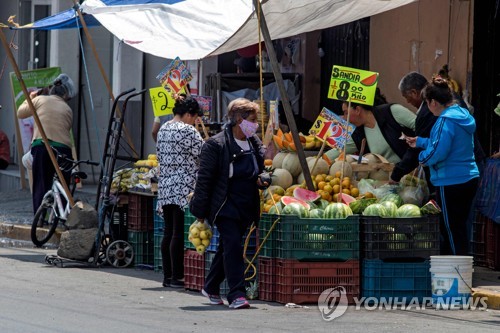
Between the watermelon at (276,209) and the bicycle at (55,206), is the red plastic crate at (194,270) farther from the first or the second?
the bicycle at (55,206)

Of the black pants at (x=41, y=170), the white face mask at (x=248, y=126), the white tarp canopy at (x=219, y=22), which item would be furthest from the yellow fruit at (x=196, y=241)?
A: the black pants at (x=41, y=170)

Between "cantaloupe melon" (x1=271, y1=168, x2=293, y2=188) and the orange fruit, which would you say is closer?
the orange fruit

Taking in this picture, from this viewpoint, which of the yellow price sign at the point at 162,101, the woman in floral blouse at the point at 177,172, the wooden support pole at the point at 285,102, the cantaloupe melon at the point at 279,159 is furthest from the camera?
the yellow price sign at the point at 162,101

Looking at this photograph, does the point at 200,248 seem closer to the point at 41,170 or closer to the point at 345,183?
the point at 345,183

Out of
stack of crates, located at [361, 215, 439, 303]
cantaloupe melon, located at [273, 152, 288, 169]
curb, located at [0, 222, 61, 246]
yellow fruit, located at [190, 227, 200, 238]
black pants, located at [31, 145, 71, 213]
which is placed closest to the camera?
stack of crates, located at [361, 215, 439, 303]

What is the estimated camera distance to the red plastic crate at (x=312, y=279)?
10.1 meters

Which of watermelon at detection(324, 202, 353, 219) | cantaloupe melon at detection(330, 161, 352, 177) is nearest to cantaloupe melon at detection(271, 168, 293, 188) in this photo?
cantaloupe melon at detection(330, 161, 352, 177)

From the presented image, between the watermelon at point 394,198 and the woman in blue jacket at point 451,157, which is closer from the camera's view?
the woman in blue jacket at point 451,157

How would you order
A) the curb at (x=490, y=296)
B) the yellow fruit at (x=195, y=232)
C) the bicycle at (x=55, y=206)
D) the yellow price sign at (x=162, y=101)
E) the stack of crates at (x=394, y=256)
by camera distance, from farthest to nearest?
the bicycle at (x=55, y=206) < the yellow price sign at (x=162, y=101) < the yellow fruit at (x=195, y=232) < the stack of crates at (x=394, y=256) < the curb at (x=490, y=296)

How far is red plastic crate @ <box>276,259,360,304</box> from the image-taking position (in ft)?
33.2

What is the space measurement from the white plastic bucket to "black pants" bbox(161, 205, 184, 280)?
102 inches

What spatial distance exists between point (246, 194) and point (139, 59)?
355 inches

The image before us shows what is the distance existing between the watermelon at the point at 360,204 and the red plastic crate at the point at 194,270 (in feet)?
4.87

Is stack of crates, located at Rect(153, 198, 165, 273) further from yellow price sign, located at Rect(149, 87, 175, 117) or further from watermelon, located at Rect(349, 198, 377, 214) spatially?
watermelon, located at Rect(349, 198, 377, 214)
